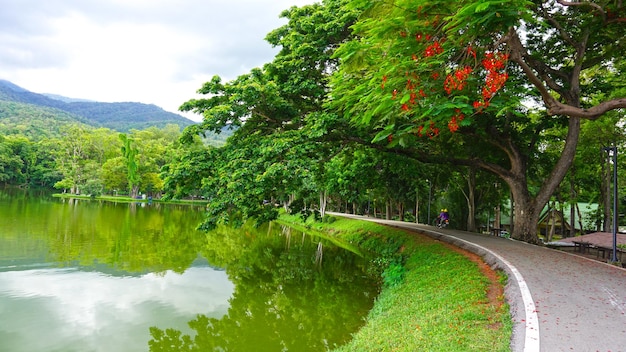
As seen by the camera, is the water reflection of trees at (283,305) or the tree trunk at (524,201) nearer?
the water reflection of trees at (283,305)

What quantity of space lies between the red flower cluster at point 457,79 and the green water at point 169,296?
5.88 meters

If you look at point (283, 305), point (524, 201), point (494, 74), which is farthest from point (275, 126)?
point (524, 201)

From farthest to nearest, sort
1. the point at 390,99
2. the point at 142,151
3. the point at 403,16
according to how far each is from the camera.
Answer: the point at 142,151, the point at 390,99, the point at 403,16

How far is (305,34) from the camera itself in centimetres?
1603

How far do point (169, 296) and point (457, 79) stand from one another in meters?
9.70

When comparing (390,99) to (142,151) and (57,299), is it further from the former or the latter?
(142,151)

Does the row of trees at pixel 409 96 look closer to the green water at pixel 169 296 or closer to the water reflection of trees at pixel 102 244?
the green water at pixel 169 296

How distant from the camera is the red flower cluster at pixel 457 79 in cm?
712

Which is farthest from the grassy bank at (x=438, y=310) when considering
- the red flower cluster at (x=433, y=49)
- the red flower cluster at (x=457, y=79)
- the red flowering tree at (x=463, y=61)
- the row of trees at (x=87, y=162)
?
the row of trees at (x=87, y=162)

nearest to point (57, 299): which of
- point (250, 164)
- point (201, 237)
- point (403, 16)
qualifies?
point (250, 164)

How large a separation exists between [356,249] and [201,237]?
10077mm

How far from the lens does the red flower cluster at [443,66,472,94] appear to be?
23.4 feet

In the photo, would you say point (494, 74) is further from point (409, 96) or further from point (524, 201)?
point (524, 201)

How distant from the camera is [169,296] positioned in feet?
36.6
